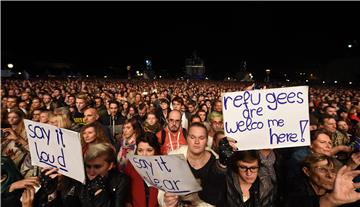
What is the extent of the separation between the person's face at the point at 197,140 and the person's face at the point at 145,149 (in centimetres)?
45

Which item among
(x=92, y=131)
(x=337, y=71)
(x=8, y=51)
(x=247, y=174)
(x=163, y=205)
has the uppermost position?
(x=8, y=51)

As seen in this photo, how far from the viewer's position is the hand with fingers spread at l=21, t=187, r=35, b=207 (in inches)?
113

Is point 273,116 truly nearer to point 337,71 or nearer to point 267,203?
point 267,203

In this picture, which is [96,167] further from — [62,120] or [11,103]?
[11,103]

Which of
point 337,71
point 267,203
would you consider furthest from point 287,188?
point 337,71

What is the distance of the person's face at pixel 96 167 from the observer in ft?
10.3

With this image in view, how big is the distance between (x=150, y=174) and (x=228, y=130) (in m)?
1.20

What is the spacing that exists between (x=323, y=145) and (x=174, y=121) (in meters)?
2.19

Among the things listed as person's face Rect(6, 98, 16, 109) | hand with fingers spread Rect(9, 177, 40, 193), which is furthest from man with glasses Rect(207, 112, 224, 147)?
person's face Rect(6, 98, 16, 109)

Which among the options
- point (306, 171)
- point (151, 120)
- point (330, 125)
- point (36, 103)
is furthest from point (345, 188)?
point (36, 103)

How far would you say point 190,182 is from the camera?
263cm

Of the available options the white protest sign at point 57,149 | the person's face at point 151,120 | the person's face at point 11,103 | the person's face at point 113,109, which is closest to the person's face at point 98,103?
the person's face at point 113,109

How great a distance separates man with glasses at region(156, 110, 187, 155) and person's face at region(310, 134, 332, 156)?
6.14 feet

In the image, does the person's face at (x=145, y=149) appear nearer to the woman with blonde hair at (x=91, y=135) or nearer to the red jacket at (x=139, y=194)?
the red jacket at (x=139, y=194)
